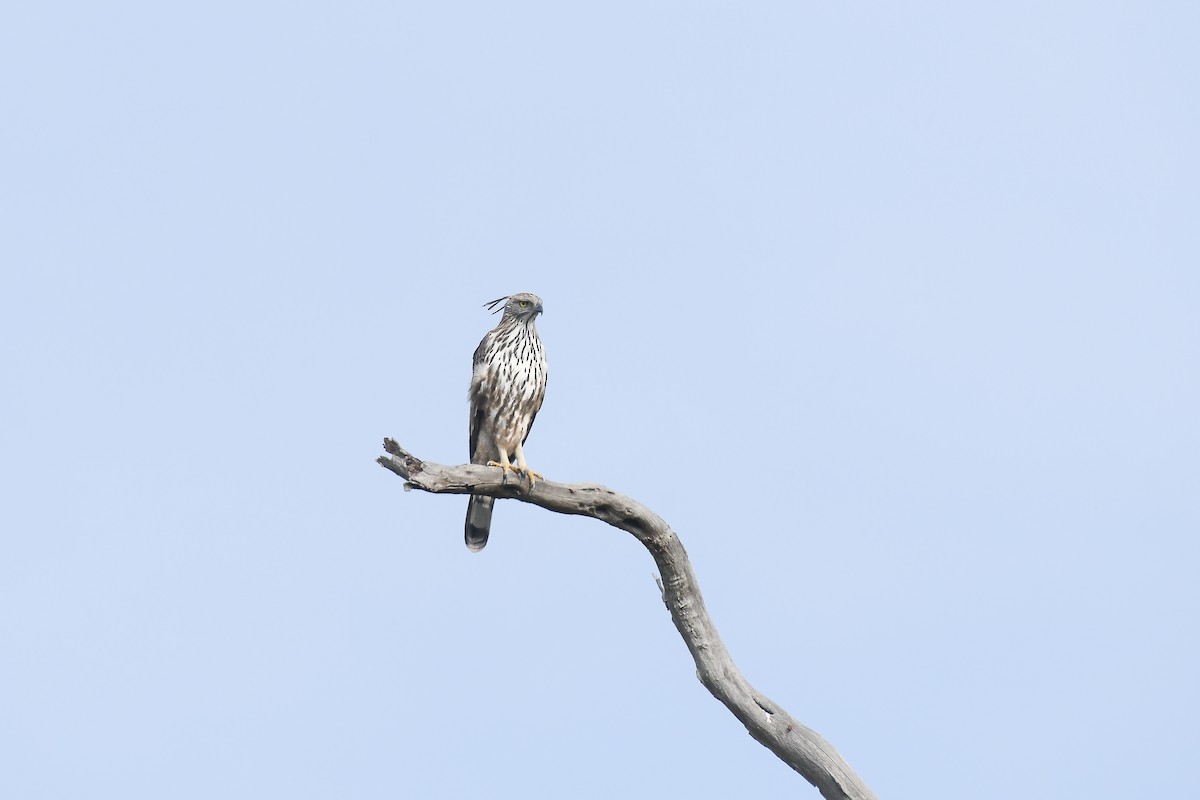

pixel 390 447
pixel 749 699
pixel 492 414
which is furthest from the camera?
pixel 492 414

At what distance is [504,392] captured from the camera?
1029 centimetres

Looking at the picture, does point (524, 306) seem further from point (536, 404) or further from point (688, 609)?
point (688, 609)

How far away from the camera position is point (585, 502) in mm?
8789

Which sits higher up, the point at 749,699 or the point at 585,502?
the point at 585,502

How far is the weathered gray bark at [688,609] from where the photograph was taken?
27.2 feet

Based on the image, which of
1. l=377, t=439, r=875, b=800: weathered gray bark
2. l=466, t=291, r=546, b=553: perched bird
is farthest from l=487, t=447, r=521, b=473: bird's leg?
l=377, t=439, r=875, b=800: weathered gray bark

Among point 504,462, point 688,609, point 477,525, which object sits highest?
point 504,462

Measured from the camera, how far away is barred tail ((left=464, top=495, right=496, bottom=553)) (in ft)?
34.7

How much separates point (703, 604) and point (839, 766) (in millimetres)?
1294

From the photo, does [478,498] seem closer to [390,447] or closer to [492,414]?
[492,414]

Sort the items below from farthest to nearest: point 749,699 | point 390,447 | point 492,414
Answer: point 492,414, point 749,699, point 390,447

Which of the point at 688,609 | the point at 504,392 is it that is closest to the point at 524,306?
the point at 504,392

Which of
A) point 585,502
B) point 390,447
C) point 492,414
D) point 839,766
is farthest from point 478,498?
point 839,766

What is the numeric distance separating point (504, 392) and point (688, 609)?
237 centimetres
